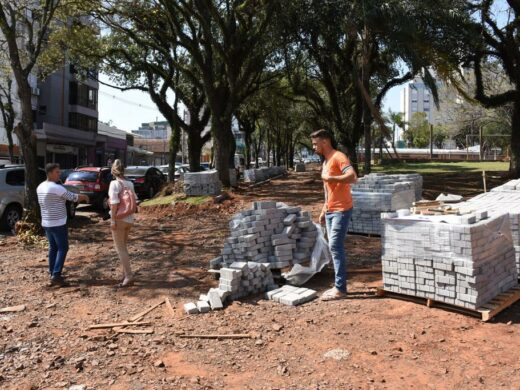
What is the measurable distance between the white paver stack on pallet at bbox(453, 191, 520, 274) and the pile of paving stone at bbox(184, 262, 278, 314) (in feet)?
8.85

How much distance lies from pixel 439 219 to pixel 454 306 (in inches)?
36.3

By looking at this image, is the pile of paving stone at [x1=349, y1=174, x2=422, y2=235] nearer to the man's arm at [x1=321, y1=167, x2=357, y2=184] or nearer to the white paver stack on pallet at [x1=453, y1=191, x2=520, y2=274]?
the white paver stack on pallet at [x1=453, y1=191, x2=520, y2=274]

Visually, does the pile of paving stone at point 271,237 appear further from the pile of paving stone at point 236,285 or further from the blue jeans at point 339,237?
the blue jeans at point 339,237

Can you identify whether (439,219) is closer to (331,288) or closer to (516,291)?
(516,291)

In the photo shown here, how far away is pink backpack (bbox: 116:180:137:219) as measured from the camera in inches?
261

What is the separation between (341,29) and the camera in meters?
17.0

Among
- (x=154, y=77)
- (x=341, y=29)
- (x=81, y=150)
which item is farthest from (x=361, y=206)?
(x=81, y=150)

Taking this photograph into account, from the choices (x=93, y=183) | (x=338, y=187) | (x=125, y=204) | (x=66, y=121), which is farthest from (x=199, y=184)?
(x=66, y=121)

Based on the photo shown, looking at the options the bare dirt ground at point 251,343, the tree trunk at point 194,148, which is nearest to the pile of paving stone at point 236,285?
the bare dirt ground at point 251,343

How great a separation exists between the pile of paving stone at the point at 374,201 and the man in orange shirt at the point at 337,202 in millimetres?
3816

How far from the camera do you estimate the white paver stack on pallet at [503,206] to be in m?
5.81

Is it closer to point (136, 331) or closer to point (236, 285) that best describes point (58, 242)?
point (136, 331)

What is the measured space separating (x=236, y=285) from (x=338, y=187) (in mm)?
1709

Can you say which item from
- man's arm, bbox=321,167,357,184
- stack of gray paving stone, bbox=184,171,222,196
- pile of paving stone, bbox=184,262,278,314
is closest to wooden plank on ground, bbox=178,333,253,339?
pile of paving stone, bbox=184,262,278,314
